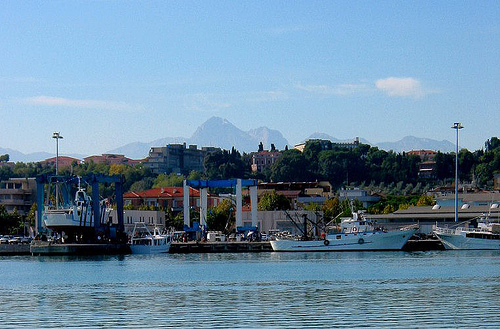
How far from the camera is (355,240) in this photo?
105688 mm

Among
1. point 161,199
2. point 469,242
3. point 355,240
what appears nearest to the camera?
point 469,242

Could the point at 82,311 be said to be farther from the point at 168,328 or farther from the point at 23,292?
the point at 23,292

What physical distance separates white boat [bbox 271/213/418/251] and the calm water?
20577 millimetres

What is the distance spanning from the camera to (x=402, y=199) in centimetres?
17488

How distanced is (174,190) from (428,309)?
433 ft

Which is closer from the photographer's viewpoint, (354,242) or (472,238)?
(472,238)

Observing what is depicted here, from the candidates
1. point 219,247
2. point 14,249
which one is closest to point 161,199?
point 219,247

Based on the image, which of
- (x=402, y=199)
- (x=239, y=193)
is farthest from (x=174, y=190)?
(x=239, y=193)

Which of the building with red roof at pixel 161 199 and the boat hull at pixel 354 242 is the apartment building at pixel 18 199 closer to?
the building with red roof at pixel 161 199

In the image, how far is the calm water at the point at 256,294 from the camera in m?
40.8

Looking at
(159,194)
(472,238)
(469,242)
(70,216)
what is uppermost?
(159,194)

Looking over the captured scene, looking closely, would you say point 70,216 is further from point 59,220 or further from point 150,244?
point 150,244

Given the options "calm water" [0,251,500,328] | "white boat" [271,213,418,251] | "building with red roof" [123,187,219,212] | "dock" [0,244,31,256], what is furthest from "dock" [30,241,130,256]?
"building with red roof" [123,187,219,212]

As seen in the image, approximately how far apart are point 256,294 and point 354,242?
54.6m
